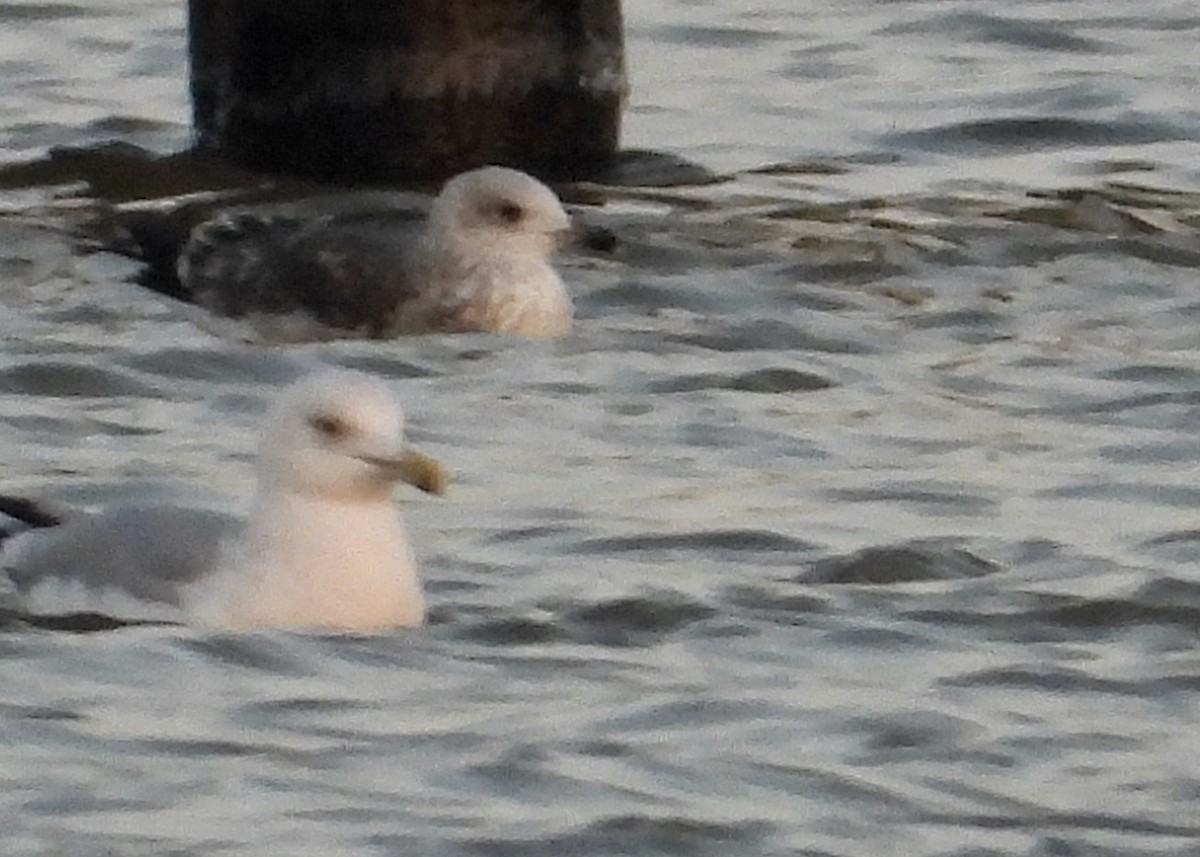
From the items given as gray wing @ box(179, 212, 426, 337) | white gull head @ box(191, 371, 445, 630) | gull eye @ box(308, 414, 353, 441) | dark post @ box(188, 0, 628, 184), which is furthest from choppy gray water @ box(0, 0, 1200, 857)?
dark post @ box(188, 0, 628, 184)

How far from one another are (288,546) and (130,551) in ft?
1.22

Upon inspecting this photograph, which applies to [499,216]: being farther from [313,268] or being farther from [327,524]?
[327,524]

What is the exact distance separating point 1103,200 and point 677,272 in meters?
2.07

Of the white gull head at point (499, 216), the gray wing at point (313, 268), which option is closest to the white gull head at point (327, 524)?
the gray wing at point (313, 268)

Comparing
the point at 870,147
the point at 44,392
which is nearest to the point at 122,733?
the point at 44,392

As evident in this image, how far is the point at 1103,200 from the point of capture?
623 inches

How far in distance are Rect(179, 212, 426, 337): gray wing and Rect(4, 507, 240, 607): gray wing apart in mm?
3784

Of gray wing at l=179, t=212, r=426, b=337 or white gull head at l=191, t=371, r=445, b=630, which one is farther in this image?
gray wing at l=179, t=212, r=426, b=337

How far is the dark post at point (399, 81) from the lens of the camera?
15.8m

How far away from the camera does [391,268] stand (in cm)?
1414

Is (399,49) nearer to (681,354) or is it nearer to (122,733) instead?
(681,354)

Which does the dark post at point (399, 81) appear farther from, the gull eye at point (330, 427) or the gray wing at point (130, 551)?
the gull eye at point (330, 427)

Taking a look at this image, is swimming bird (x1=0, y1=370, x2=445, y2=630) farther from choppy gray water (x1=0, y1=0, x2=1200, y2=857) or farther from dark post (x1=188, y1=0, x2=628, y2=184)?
dark post (x1=188, y1=0, x2=628, y2=184)

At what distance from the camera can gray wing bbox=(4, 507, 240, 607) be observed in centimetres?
984
